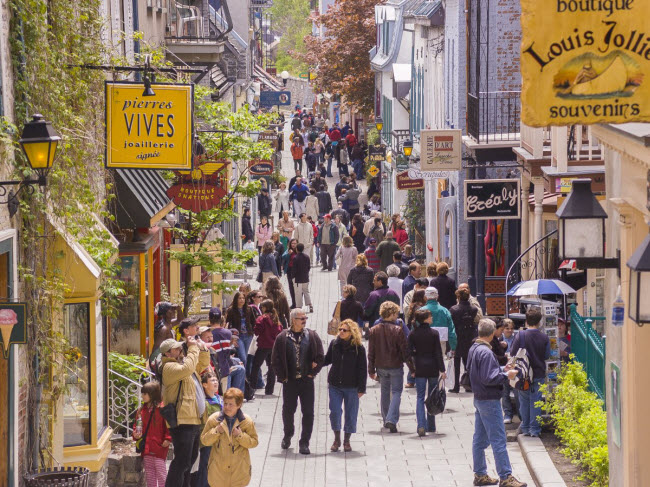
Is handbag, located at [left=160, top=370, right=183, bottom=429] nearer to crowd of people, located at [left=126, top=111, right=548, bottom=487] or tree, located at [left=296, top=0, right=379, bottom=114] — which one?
crowd of people, located at [left=126, top=111, right=548, bottom=487]

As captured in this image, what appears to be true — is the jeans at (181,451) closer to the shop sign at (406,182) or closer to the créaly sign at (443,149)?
the créaly sign at (443,149)

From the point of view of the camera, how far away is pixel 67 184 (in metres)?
11.4

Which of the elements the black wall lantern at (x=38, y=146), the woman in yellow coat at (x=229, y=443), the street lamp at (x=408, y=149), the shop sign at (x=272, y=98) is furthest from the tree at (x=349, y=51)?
the black wall lantern at (x=38, y=146)

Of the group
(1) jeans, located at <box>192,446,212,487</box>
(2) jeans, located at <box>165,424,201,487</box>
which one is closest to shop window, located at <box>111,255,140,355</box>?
(1) jeans, located at <box>192,446,212,487</box>

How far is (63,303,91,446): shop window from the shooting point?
1234cm

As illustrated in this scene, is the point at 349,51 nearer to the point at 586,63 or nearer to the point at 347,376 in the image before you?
the point at 347,376

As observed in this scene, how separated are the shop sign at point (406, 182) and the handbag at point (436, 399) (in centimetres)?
1554

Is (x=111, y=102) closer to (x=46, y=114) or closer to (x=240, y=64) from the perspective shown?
(x=46, y=114)

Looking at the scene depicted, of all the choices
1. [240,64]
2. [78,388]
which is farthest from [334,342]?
[240,64]

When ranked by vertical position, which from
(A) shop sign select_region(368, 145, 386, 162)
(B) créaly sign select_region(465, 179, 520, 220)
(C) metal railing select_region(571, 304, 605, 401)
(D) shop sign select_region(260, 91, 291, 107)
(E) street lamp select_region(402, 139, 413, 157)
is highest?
(D) shop sign select_region(260, 91, 291, 107)

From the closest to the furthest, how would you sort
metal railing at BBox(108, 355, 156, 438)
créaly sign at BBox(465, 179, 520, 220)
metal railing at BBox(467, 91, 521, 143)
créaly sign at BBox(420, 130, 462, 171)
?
metal railing at BBox(108, 355, 156, 438)
créaly sign at BBox(465, 179, 520, 220)
metal railing at BBox(467, 91, 521, 143)
créaly sign at BBox(420, 130, 462, 171)

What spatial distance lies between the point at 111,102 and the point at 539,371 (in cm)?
557

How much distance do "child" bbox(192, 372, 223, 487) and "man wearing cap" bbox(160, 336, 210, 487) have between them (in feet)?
0.49

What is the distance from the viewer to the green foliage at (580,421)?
11820 mm
